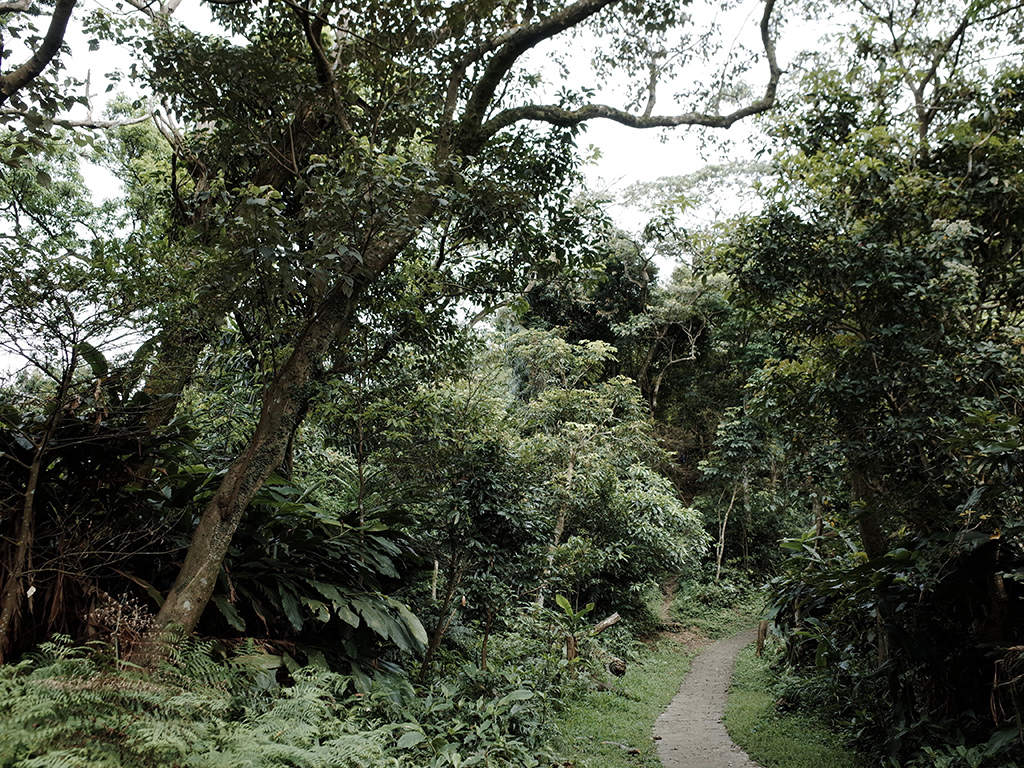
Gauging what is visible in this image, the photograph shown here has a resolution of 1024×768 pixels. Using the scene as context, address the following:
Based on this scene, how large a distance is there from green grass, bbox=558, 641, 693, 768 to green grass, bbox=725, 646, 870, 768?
3.03 ft

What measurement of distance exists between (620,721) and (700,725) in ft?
3.11

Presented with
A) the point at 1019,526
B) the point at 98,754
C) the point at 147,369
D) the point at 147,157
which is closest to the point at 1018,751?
the point at 1019,526

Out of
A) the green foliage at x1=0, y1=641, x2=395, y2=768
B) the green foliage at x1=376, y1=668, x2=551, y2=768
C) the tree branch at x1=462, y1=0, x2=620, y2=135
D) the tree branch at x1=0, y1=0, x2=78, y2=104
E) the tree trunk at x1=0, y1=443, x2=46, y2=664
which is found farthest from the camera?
the tree branch at x1=462, y1=0, x2=620, y2=135

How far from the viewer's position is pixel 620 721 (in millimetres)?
6945

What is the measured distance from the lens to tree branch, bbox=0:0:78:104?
129 inches

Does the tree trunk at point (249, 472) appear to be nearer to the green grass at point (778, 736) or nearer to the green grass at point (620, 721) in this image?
the green grass at point (620, 721)

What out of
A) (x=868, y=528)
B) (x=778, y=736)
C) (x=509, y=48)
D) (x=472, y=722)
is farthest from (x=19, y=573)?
(x=778, y=736)

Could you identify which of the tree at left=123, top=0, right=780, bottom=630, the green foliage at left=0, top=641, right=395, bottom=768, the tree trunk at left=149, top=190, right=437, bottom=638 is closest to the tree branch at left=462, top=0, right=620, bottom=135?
the tree at left=123, top=0, right=780, bottom=630

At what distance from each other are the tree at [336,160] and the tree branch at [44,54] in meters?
1.01

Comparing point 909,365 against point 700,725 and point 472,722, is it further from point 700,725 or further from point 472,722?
point 700,725

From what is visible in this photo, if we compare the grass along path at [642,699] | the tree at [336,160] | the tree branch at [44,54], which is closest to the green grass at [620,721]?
the grass along path at [642,699]

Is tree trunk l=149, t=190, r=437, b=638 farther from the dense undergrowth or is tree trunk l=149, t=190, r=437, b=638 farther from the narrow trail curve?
the narrow trail curve

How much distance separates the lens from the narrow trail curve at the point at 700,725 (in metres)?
5.63

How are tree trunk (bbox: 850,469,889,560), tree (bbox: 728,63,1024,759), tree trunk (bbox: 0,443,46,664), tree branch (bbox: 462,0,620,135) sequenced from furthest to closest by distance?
tree trunk (bbox: 850,469,889,560)
tree branch (bbox: 462,0,620,135)
tree (bbox: 728,63,1024,759)
tree trunk (bbox: 0,443,46,664)
